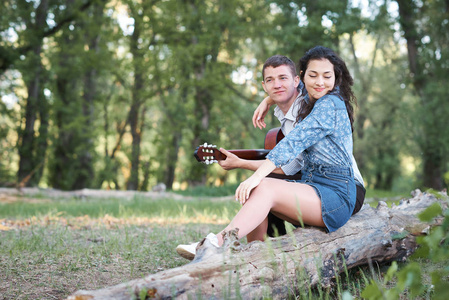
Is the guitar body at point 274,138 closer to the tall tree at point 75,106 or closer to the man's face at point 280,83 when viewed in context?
the man's face at point 280,83

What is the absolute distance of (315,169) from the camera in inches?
122

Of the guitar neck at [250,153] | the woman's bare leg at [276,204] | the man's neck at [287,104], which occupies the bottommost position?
the woman's bare leg at [276,204]

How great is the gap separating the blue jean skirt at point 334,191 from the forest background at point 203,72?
11.4 metres

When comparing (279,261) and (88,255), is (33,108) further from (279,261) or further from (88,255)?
(279,261)

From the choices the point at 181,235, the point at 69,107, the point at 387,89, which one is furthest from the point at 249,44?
Result: the point at 181,235

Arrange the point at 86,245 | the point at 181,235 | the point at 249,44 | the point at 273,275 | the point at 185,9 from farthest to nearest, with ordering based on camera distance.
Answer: the point at 249,44 < the point at 185,9 < the point at 181,235 < the point at 86,245 < the point at 273,275

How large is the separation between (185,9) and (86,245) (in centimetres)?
1500

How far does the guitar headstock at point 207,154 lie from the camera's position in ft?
11.0

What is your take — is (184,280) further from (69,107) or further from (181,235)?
(69,107)

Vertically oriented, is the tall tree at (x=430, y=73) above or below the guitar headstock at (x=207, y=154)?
above

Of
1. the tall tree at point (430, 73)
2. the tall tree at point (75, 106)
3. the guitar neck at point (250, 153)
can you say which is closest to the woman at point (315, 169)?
the guitar neck at point (250, 153)

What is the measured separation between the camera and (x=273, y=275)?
2.50m

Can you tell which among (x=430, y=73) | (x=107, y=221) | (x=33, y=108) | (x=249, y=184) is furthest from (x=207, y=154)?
(x=33, y=108)

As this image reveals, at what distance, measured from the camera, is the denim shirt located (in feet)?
9.34
